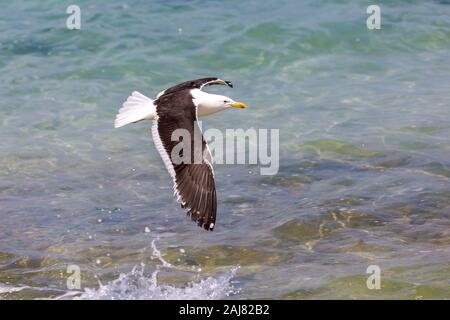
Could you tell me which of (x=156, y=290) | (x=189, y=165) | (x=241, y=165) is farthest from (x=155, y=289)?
(x=241, y=165)

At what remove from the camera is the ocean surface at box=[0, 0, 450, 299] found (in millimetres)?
6891

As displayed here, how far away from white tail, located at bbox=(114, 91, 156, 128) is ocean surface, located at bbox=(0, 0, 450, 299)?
944mm

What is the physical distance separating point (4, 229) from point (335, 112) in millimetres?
4247

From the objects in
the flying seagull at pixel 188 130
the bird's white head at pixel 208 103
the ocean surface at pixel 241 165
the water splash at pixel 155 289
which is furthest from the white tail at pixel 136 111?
the water splash at pixel 155 289

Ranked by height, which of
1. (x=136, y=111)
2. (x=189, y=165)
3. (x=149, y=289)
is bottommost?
(x=149, y=289)

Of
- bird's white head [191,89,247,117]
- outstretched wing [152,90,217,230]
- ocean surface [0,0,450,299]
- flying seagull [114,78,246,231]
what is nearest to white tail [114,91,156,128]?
flying seagull [114,78,246,231]

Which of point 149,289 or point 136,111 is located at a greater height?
point 136,111

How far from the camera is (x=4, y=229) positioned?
7.86m

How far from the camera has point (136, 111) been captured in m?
7.55

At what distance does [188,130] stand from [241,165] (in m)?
2.54

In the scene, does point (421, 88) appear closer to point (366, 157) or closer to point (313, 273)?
point (366, 157)

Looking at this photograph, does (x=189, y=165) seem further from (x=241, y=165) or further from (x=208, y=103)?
(x=241, y=165)

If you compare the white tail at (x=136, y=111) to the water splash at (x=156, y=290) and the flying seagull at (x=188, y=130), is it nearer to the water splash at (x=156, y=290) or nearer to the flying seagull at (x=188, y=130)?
the flying seagull at (x=188, y=130)

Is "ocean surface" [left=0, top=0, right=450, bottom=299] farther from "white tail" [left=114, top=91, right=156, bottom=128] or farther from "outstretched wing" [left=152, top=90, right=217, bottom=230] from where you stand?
"white tail" [left=114, top=91, right=156, bottom=128]
